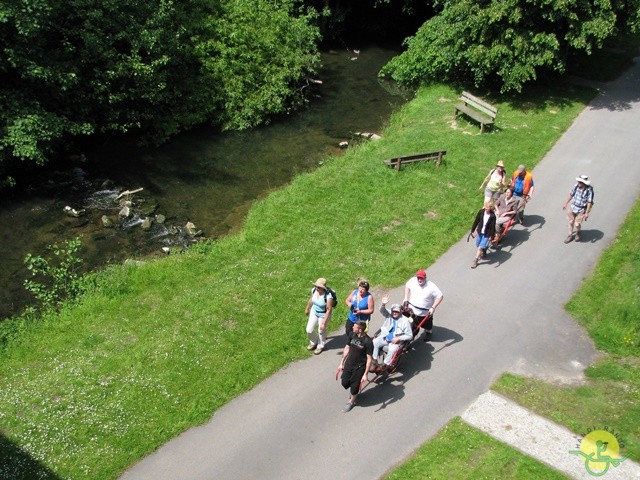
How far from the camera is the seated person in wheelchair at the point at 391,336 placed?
37.6 ft

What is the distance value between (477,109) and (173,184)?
11.5 m

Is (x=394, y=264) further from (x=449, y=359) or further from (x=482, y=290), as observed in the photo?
(x=449, y=359)

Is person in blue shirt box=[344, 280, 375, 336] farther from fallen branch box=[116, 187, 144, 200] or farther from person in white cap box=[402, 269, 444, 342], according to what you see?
fallen branch box=[116, 187, 144, 200]

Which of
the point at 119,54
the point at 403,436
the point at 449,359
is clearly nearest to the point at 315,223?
the point at 449,359

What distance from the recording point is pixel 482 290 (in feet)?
47.8

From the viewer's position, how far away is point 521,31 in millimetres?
22750

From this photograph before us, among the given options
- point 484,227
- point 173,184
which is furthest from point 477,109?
point 173,184

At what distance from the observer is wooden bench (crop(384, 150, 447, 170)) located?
19.9 metres

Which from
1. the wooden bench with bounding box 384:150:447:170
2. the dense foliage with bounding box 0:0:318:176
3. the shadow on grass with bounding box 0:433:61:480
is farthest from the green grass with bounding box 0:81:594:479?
the dense foliage with bounding box 0:0:318:176

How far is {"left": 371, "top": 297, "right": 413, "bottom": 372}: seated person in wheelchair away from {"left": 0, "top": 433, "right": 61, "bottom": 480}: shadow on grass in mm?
6024

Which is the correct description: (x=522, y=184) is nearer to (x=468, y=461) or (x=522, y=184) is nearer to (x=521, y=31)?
(x=468, y=461)

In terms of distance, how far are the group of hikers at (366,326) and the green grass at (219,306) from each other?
1.24 metres

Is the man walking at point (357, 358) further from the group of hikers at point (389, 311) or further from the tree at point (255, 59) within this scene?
the tree at point (255, 59)

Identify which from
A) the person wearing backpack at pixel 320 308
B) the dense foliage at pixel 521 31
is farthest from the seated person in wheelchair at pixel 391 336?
the dense foliage at pixel 521 31
